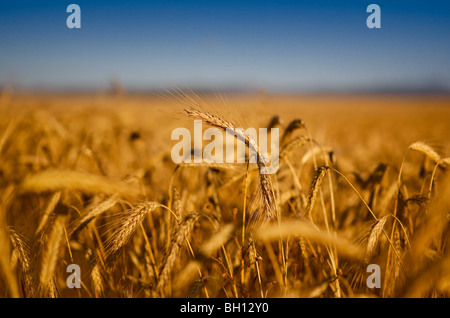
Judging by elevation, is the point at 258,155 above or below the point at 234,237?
above

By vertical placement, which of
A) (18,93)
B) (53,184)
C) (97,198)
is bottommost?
(97,198)

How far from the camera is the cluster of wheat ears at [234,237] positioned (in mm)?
1042

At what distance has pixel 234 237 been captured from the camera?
4.87ft

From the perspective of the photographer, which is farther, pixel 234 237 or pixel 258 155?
pixel 234 237

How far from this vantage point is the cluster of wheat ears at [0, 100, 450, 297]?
3.42 feet

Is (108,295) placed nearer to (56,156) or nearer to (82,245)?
(82,245)

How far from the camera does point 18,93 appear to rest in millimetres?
3318

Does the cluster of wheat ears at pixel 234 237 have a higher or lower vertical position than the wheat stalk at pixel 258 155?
lower

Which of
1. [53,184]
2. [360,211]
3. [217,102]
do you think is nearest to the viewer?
[53,184]

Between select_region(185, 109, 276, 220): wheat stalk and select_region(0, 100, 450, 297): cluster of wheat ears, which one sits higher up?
select_region(185, 109, 276, 220): wheat stalk
